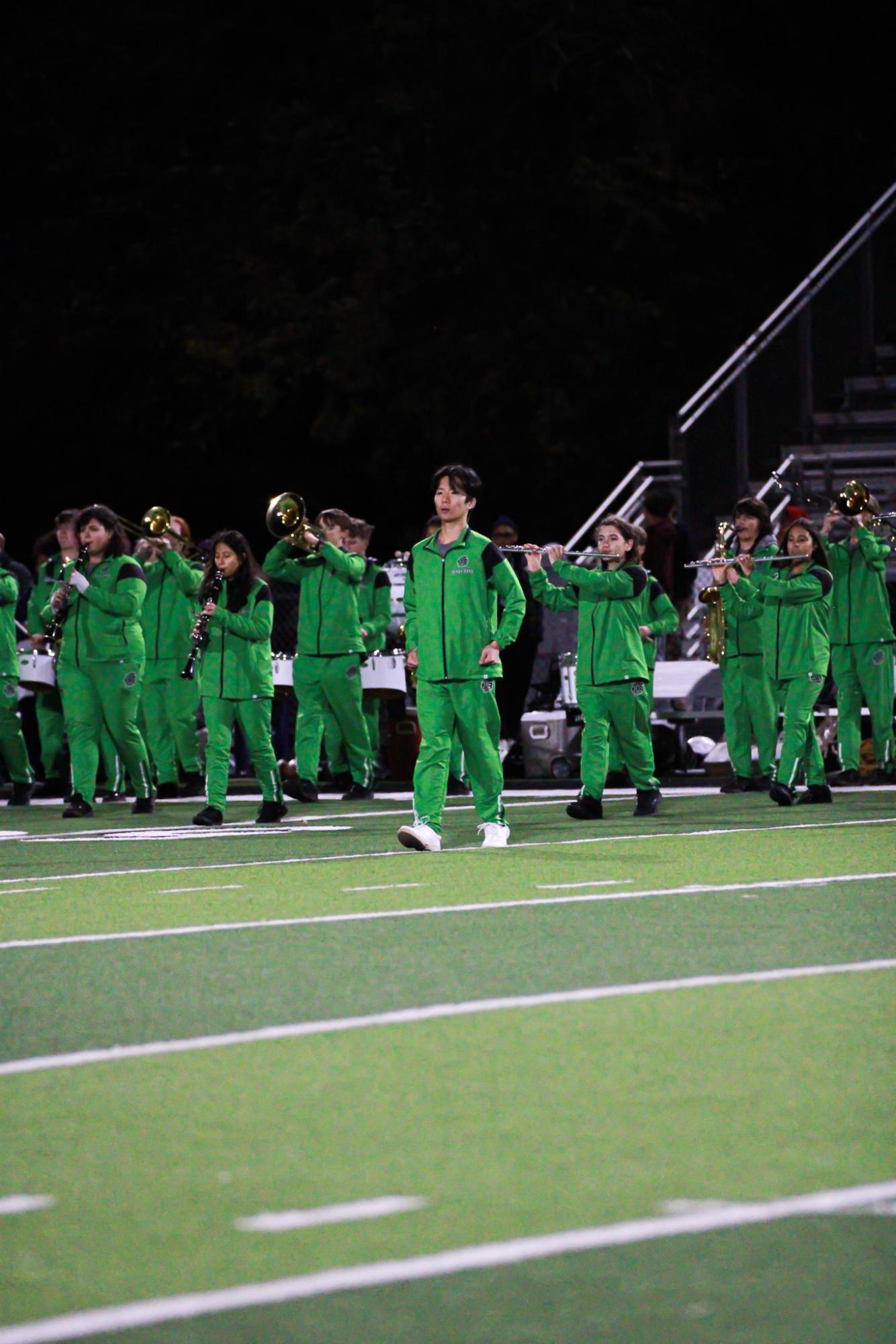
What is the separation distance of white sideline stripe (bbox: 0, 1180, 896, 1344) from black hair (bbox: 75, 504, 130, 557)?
12.6m

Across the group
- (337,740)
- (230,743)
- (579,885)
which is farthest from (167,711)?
(579,885)

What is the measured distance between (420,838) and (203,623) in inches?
130

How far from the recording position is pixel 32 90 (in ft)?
113

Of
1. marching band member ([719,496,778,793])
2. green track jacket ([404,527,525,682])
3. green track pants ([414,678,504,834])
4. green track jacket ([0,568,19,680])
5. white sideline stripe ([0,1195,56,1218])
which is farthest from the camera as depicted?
green track jacket ([0,568,19,680])

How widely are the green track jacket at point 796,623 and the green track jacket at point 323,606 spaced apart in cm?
319

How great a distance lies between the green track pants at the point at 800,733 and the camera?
1636cm

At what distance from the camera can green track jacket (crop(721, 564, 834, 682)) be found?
54.4ft

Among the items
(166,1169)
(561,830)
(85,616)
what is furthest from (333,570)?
(166,1169)

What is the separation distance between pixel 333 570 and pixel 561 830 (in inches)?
182

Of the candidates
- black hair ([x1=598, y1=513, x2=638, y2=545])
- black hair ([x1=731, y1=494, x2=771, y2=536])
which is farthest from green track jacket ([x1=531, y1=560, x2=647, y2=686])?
black hair ([x1=731, y1=494, x2=771, y2=536])

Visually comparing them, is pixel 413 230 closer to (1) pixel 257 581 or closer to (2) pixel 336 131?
(2) pixel 336 131

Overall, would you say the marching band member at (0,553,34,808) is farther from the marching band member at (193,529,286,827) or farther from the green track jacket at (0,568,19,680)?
the marching band member at (193,529,286,827)

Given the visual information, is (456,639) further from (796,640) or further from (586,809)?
(796,640)

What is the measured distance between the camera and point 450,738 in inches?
520
